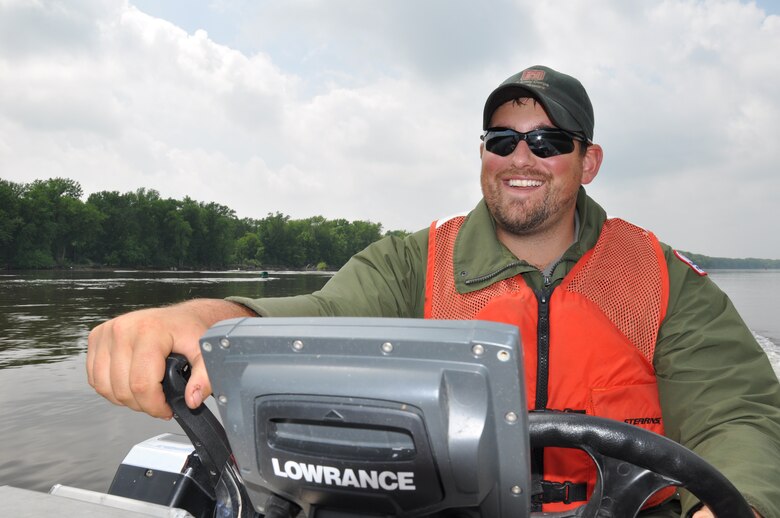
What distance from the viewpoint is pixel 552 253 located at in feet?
9.32

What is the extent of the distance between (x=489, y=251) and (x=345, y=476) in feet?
5.64

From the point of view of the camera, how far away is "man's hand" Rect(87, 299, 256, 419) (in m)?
1.36

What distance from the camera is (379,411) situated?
37.4 inches

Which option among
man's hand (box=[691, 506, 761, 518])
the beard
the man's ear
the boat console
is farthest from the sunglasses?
the boat console

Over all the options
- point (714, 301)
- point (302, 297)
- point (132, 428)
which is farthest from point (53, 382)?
point (714, 301)

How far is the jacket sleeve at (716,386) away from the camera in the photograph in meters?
1.90

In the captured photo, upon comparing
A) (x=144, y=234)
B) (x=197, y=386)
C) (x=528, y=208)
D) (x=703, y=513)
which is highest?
(x=144, y=234)

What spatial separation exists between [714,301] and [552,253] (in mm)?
670

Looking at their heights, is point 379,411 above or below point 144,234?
below

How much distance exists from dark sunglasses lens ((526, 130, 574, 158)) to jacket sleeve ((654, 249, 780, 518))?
0.64 metres

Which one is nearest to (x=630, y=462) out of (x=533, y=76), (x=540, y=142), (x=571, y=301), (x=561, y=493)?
(x=561, y=493)

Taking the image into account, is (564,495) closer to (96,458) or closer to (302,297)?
(302,297)

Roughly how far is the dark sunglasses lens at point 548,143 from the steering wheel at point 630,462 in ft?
5.38

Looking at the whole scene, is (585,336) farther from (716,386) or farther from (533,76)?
(533,76)
